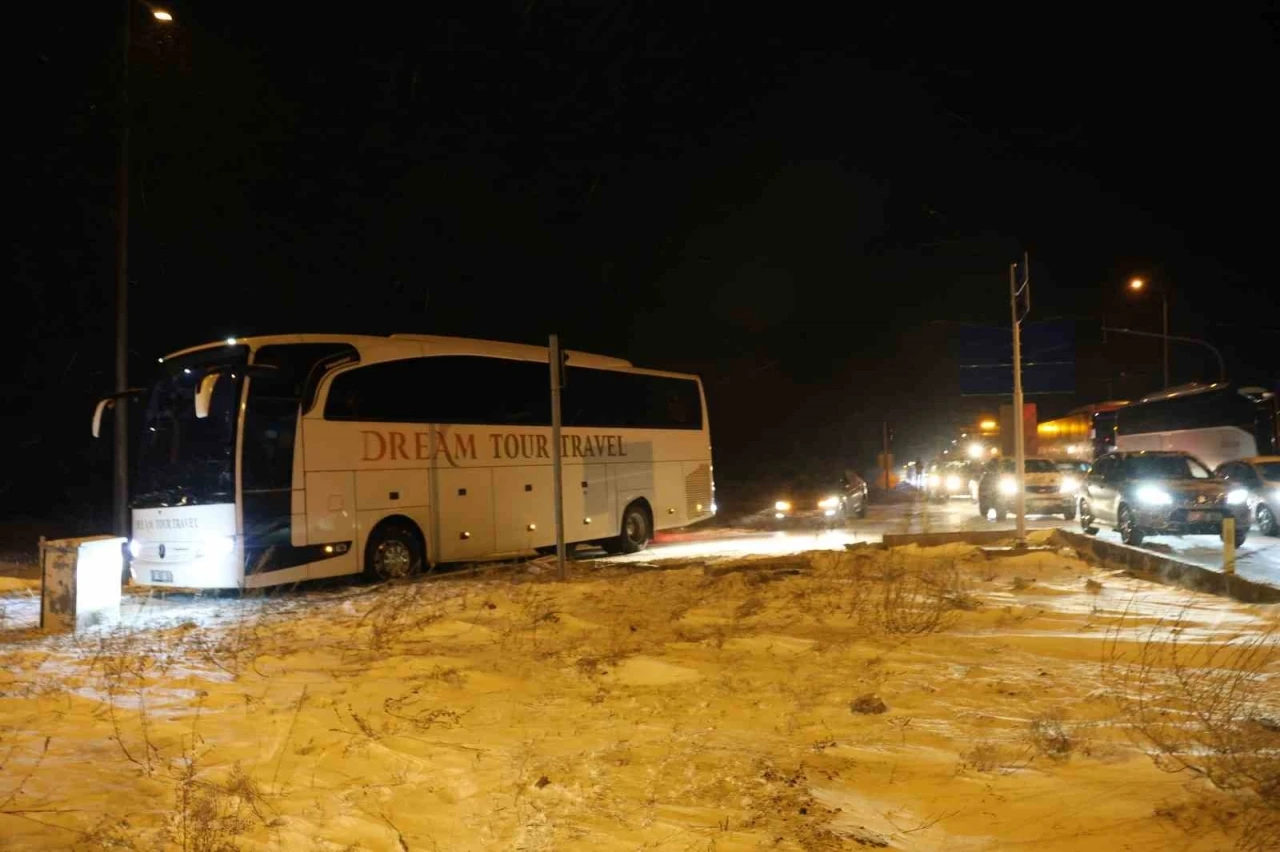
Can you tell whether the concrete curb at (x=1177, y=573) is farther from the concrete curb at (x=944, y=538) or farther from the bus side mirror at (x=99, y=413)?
the bus side mirror at (x=99, y=413)

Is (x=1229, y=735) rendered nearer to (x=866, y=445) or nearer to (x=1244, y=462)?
(x=1244, y=462)

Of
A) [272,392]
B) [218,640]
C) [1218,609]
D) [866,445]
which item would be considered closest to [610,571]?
[272,392]

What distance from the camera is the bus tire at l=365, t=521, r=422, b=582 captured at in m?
14.1

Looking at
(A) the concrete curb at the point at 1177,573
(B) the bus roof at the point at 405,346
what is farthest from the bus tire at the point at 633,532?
(A) the concrete curb at the point at 1177,573

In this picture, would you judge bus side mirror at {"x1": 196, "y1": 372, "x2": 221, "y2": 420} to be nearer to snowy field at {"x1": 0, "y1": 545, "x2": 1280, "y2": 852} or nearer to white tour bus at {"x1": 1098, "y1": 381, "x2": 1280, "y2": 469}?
snowy field at {"x1": 0, "y1": 545, "x2": 1280, "y2": 852}

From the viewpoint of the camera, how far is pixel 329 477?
13.4m

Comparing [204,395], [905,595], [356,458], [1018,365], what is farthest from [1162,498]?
[204,395]

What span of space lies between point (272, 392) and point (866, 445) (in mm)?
83476

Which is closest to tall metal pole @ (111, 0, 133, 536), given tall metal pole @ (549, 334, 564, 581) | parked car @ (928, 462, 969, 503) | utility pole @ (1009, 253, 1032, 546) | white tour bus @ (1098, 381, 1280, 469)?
tall metal pole @ (549, 334, 564, 581)

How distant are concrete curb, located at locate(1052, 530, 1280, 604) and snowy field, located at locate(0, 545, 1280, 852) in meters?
0.86

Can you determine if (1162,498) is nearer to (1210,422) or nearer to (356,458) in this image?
(1210,422)

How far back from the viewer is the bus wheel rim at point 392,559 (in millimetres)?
14195

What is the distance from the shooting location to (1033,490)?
2541 centimetres

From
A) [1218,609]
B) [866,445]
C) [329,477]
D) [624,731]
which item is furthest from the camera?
[866,445]
